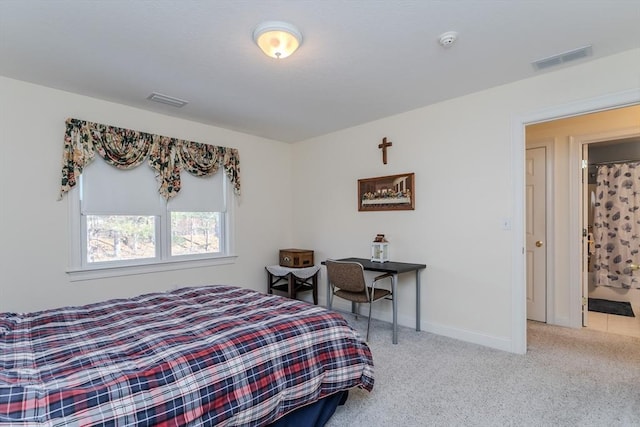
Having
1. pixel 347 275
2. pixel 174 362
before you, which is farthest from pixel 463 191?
pixel 174 362

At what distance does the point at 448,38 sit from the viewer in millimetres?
2068

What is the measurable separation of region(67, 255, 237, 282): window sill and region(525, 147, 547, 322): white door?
349cm

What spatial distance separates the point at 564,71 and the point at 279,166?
3304 mm

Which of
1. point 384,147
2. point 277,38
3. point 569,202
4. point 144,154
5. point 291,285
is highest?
point 277,38

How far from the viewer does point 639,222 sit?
163 inches

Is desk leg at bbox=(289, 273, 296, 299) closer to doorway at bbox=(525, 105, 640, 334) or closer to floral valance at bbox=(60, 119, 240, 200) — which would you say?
floral valance at bbox=(60, 119, 240, 200)

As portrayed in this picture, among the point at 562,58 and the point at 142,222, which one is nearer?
the point at 562,58

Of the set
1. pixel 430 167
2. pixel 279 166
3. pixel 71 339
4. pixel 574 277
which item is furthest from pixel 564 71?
pixel 71 339

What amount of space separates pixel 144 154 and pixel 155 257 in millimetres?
1079

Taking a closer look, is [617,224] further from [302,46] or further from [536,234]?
[302,46]

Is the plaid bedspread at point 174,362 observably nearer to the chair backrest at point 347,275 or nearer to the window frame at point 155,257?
the chair backrest at point 347,275

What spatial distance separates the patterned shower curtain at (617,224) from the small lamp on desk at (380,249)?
309 centimetres

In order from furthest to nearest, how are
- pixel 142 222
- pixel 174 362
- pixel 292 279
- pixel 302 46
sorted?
pixel 292 279, pixel 142 222, pixel 302 46, pixel 174 362

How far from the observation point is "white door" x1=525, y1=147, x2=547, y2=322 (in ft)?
11.9
